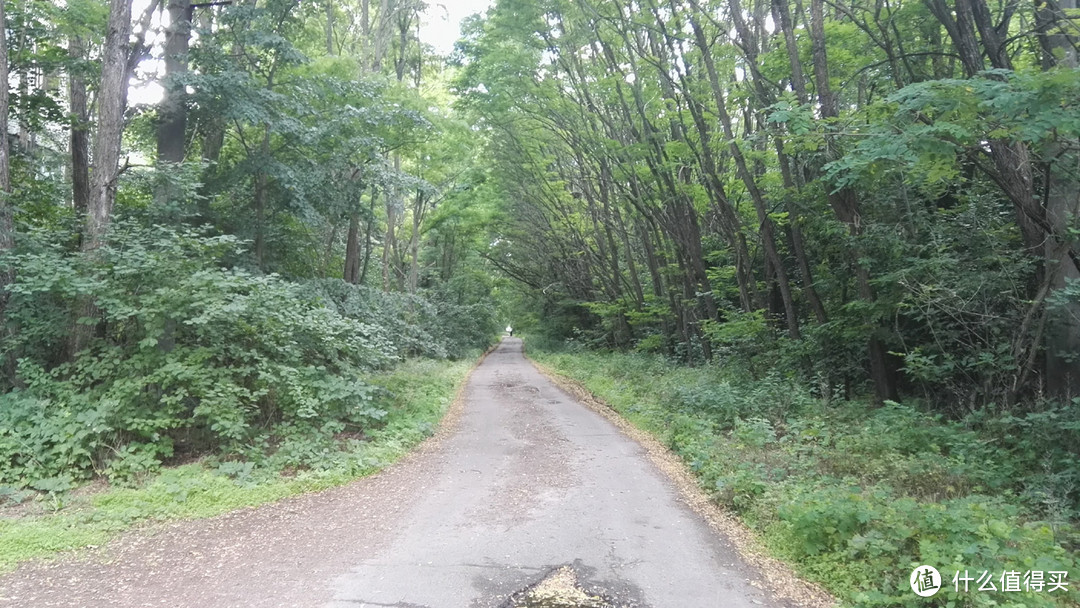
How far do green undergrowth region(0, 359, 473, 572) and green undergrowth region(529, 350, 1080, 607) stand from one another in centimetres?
437

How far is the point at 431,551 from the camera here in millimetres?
5035

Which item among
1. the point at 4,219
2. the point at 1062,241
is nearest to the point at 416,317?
the point at 4,219

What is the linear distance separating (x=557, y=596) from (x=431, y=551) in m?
1.31

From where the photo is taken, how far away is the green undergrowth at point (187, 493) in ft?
17.1

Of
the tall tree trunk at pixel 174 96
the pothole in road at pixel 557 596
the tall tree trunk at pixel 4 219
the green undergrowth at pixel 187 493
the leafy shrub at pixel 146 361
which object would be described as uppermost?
the tall tree trunk at pixel 174 96

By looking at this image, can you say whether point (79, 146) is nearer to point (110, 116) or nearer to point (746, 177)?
point (110, 116)

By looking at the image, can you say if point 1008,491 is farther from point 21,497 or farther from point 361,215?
point 361,215

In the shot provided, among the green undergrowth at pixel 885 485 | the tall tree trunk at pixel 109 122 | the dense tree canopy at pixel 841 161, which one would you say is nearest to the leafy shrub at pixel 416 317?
the tall tree trunk at pixel 109 122

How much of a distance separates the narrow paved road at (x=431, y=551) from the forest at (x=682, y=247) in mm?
864

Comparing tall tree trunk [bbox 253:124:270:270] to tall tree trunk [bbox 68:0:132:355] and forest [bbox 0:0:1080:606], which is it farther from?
tall tree trunk [bbox 68:0:132:355]

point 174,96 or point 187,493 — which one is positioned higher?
point 174,96

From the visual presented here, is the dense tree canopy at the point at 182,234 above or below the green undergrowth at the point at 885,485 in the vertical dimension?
above

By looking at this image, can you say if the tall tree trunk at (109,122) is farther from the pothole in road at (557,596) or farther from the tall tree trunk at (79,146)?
the pothole in road at (557,596)

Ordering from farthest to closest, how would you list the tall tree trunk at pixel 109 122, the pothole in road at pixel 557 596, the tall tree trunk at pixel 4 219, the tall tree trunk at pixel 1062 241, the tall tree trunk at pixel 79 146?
the tall tree trunk at pixel 79 146 < the tall tree trunk at pixel 109 122 < the tall tree trunk at pixel 4 219 < the tall tree trunk at pixel 1062 241 < the pothole in road at pixel 557 596
